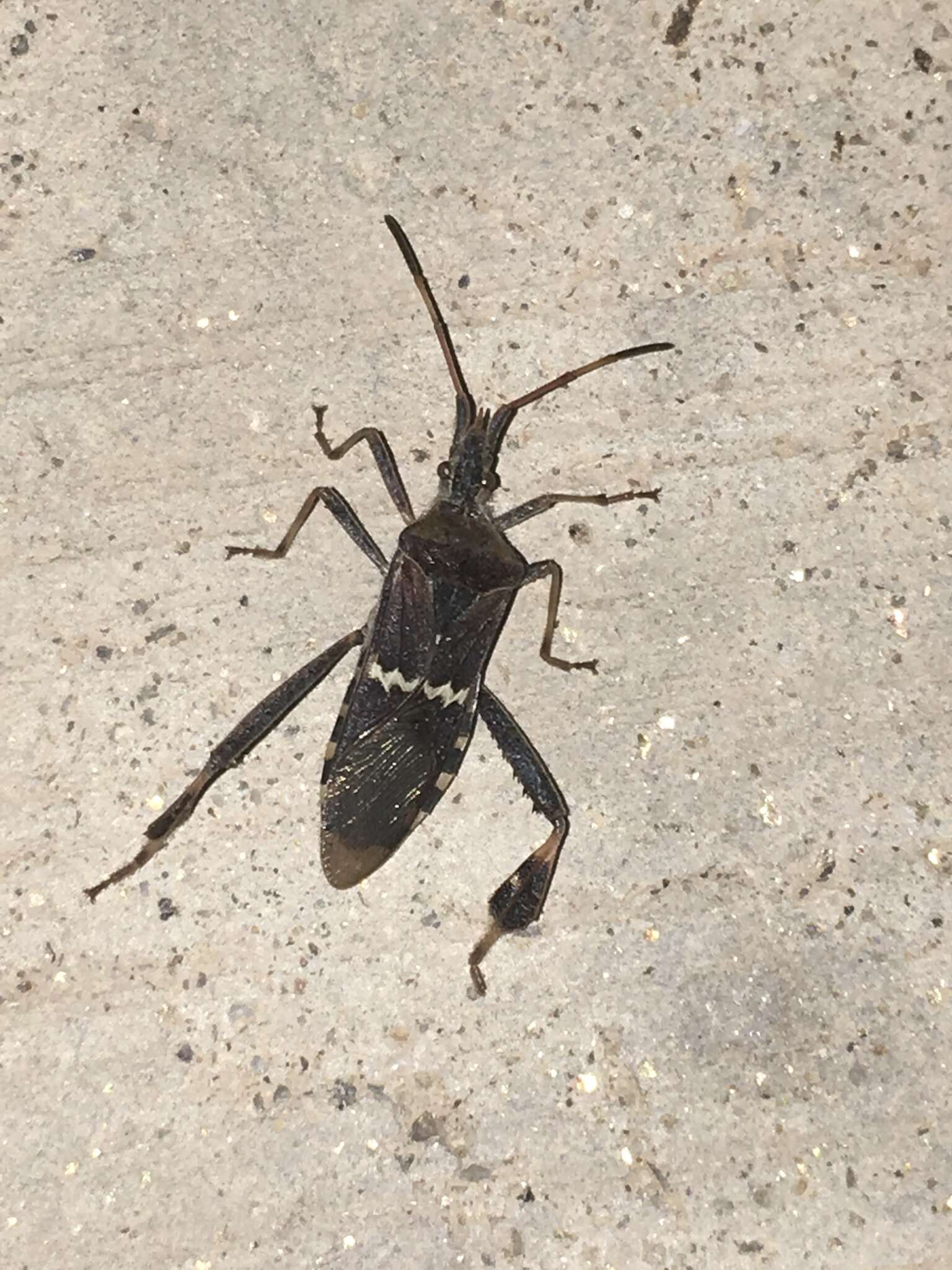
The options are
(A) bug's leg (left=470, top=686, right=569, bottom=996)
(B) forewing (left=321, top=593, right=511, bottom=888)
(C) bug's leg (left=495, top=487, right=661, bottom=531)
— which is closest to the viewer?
(B) forewing (left=321, top=593, right=511, bottom=888)

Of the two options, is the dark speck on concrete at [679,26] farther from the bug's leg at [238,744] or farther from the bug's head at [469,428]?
the bug's leg at [238,744]

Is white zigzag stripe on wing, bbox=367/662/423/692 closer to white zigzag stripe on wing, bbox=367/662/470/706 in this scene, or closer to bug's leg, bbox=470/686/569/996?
white zigzag stripe on wing, bbox=367/662/470/706

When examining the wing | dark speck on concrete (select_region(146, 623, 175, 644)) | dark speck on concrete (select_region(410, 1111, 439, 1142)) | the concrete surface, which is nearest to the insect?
the wing

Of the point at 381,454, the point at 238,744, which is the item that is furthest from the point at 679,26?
the point at 238,744

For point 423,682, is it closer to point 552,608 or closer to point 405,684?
point 405,684

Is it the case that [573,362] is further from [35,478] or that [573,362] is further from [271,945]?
[271,945]

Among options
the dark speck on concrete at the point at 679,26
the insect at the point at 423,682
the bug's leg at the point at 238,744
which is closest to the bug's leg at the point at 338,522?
the insect at the point at 423,682

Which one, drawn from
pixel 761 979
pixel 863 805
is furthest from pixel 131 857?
pixel 863 805

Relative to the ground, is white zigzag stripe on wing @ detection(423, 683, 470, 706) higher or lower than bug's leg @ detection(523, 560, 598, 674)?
lower
